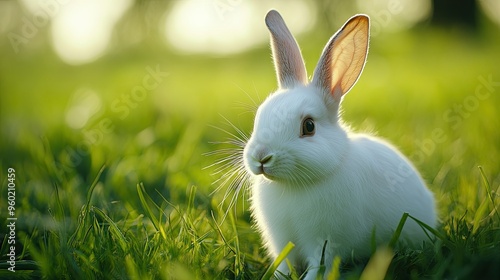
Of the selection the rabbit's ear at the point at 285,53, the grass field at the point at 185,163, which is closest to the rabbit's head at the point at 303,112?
the rabbit's ear at the point at 285,53

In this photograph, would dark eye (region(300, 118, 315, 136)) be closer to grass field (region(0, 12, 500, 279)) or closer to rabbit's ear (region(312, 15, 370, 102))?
rabbit's ear (region(312, 15, 370, 102))

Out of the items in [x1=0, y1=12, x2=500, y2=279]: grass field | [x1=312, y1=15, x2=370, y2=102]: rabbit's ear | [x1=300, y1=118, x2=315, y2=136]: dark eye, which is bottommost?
[x1=0, y1=12, x2=500, y2=279]: grass field

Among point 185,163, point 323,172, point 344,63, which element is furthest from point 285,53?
point 185,163

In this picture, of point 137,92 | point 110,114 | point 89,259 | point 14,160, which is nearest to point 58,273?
point 89,259

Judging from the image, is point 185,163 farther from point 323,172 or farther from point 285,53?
point 323,172

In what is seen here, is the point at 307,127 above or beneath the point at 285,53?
beneath

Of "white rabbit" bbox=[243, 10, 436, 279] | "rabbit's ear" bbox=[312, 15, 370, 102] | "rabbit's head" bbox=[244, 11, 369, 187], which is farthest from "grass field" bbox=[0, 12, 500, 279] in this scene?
"rabbit's ear" bbox=[312, 15, 370, 102]

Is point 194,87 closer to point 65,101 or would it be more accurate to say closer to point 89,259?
point 65,101

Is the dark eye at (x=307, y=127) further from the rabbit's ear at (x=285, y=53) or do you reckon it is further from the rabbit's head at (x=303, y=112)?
the rabbit's ear at (x=285, y=53)
